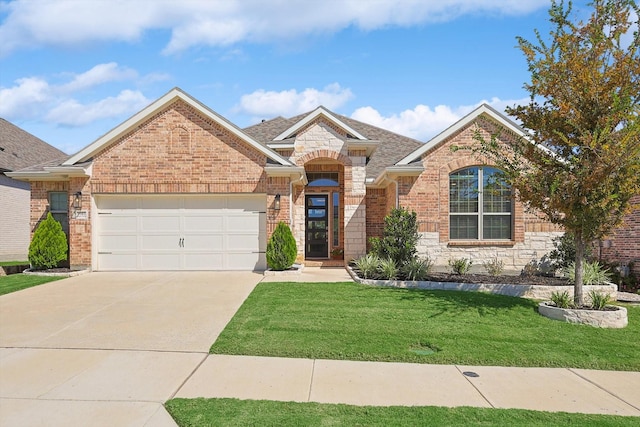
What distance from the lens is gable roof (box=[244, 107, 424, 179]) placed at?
1530cm

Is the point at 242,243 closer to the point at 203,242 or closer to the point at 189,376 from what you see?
the point at 203,242

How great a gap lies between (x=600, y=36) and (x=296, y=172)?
825cm

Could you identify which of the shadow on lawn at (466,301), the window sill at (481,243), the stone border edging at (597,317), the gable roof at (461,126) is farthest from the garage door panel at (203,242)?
the stone border edging at (597,317)

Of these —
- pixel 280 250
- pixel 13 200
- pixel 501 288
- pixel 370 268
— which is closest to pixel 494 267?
pixel 501 288

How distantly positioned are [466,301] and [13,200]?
72.0ft

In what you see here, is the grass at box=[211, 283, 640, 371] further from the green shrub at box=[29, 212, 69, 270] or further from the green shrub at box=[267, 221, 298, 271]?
the green shrub at box=[29, 212, 69, 270]

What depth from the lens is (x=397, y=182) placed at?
44.2 ft

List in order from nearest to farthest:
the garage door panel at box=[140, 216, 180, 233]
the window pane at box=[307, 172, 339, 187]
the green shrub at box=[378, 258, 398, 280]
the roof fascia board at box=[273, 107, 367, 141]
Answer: the green shrub at box=[378, 258, 398, 280]
the garage door panel at box=[140, 216, 180, 233]
the roof fascia board at box=[273, 107, 367, 141]
the window pane at box=[307, 172, 339, 187]

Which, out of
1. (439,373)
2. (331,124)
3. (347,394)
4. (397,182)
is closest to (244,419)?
(347,394)

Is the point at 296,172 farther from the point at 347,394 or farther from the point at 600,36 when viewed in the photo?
the point at 347,394

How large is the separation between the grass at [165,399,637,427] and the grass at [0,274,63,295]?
28.2 ft

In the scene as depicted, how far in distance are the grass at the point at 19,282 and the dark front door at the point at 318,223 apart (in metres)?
8.74

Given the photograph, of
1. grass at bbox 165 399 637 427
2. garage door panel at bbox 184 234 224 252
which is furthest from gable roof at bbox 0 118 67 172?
grass at bbox 165 399 637 427

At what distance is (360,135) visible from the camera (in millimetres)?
15195
